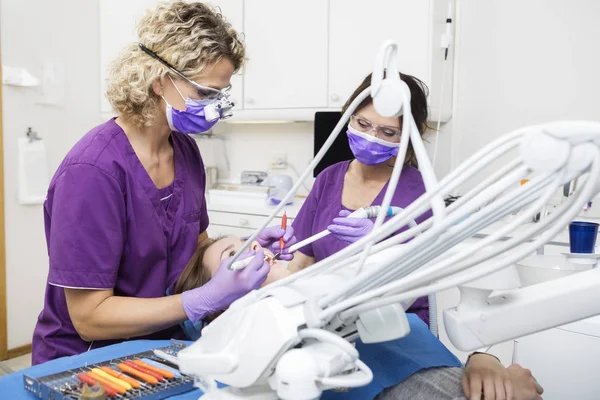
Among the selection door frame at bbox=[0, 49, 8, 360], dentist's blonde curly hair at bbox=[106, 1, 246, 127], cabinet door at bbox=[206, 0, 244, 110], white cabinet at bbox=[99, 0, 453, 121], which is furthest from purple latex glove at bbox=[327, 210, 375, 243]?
door frame at bbox=[0, 49, 8, 360]

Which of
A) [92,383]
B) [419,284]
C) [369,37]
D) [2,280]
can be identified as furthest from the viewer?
[2,280]

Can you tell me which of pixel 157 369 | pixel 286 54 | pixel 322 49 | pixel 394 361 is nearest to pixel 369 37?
pixel 322 49

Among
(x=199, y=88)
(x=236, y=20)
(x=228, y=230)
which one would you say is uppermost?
(x=236, y=20)

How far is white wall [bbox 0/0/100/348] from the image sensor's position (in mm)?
3258

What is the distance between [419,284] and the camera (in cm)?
63

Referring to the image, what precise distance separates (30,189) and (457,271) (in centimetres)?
331

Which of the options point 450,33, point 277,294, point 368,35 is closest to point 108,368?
point 277,294

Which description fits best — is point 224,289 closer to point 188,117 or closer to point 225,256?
point 225,256

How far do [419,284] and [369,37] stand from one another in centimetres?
249

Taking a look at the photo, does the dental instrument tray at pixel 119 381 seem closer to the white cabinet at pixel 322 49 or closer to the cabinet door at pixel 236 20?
the white cabinet at pixel 322 49

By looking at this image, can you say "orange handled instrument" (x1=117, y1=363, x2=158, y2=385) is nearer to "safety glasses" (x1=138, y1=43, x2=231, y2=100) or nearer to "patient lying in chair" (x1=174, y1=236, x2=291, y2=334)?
"patient lying in chair" (x1=174, y1=236, x2=291, y2=334)

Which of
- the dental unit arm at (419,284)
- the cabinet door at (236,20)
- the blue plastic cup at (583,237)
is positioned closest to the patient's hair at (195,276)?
the dental unit arm at (419,284)

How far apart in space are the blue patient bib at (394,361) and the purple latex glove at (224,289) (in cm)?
30

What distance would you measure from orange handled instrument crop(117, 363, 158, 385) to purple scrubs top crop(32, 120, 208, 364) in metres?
0.29
